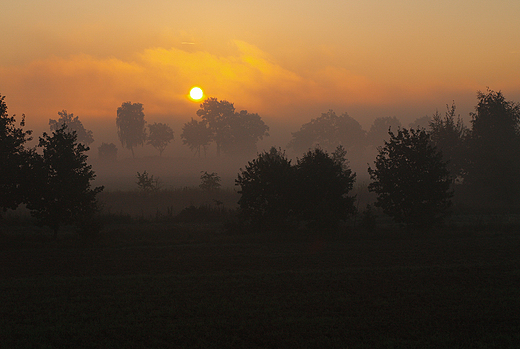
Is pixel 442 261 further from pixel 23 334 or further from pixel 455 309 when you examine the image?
pixel 23 334

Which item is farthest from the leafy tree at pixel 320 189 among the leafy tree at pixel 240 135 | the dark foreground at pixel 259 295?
the leafy tree at pixel 240 135

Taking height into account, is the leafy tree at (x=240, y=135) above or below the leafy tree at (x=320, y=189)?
above

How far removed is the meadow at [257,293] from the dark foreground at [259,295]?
1.8 inches

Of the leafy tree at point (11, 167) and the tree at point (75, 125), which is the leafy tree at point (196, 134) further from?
the leafy tree at point (11, 167)

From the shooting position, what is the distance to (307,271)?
52.3ft

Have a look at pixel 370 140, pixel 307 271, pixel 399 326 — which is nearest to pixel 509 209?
pixel 307 271

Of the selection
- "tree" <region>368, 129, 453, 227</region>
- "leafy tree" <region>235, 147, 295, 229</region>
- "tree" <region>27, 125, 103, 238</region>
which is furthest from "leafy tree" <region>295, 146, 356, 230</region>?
"tree" <region>27, 125, 103, 238</region>

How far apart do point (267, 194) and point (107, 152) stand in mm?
132305

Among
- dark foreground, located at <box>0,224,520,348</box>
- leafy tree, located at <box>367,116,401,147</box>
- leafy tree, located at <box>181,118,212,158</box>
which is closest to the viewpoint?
dark foreground, located at <box>0,224,520,348</box>

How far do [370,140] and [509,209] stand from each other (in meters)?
128

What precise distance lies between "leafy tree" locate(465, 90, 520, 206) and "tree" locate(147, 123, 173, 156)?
113 meters

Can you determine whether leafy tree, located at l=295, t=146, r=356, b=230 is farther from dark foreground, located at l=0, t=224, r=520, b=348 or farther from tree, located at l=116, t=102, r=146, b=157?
tree, located at l=116, t=102, r=146, b=157

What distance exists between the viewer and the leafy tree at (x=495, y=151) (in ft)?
147

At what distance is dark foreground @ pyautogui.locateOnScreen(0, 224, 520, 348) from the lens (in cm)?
939
